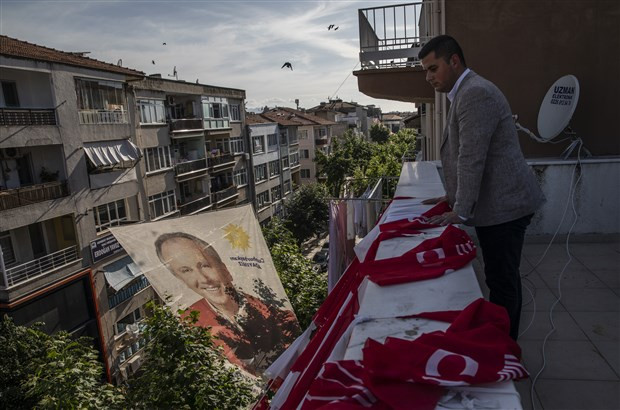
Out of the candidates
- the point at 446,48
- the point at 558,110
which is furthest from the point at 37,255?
the point at 446,48

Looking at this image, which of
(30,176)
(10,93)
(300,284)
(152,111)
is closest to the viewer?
(300,284)

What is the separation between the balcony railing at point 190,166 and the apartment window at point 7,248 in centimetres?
986

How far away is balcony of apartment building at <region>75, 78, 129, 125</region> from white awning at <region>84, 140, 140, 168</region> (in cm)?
89

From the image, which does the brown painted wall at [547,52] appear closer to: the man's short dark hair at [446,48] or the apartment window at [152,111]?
the man's short dark hair at [446,48]

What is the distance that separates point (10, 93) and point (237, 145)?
18217 mm

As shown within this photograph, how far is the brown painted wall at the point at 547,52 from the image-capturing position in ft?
20.4

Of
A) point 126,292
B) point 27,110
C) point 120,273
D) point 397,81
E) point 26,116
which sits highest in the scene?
point 27,110

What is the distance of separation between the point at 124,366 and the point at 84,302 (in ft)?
11.7

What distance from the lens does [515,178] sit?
2.27 m

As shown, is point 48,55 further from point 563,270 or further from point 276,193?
point 276,193

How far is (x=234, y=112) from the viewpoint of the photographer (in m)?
32.6

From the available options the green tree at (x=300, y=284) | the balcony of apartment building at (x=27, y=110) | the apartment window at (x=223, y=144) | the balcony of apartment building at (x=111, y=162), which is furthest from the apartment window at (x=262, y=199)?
the green tree at (x=300, y=284)

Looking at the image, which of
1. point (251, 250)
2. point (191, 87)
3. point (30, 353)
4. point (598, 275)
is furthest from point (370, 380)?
point (191, 87)

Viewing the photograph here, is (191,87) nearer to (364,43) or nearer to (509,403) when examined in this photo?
(364,43)
